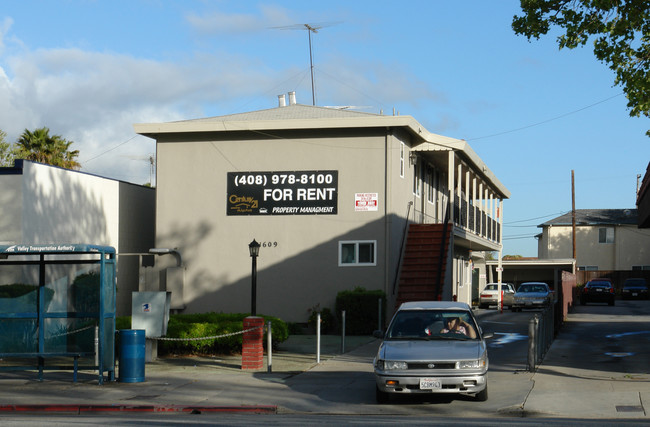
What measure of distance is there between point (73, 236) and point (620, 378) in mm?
18336

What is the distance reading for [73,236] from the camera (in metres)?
27.5

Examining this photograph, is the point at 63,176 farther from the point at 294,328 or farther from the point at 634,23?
the point at 634,23

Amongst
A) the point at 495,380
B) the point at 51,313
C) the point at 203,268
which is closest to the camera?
the point at 495,380

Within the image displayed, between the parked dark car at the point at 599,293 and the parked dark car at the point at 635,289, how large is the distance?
10186 millimetres

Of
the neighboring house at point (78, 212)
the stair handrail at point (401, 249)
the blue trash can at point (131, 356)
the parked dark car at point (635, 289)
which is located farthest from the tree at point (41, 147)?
the parked dark car at point (635, 289)

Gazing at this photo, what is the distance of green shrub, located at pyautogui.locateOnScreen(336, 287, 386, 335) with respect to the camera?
84.8 ft

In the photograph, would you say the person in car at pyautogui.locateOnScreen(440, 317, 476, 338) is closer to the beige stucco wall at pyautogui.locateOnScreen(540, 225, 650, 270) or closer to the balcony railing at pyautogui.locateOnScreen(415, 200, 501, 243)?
the balcony railing at pyautogui.locateOnScreen(415, 200, 501, 243)

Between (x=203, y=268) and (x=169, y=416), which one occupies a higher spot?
(x=203, y=268)

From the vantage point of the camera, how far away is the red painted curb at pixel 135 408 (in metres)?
13.2

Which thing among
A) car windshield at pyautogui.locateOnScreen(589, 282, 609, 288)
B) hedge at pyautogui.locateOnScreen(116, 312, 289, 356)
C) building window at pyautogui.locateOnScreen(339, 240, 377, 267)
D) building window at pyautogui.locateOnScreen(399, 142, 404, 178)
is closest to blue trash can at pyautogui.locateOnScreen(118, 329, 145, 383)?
hedge at pyautogui.locateOnScreen(116, 312, 289, 356)

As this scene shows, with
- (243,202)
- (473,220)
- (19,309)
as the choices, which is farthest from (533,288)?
(19,309)

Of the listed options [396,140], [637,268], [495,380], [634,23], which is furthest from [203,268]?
[637,268]

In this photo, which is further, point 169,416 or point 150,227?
point 150,227

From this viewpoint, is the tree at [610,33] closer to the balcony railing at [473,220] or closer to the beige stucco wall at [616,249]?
the balcony railing at [473,220]
